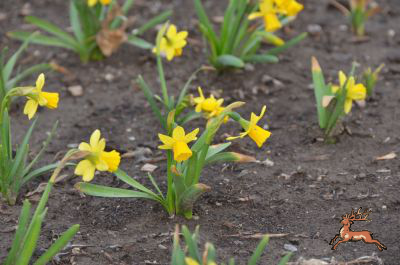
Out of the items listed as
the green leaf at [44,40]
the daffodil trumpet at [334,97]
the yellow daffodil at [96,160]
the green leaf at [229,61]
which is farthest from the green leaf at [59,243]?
the green leaf at [44,40]

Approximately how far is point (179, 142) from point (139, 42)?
1.68 meters

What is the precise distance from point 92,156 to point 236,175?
0.96 meters

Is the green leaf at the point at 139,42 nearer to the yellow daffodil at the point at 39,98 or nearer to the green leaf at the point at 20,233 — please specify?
the yellow daffodil at the point at 39,98

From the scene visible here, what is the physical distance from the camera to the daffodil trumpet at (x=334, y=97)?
324 cm

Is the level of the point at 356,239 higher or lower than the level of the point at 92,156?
lower

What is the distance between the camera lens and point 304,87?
12.9 ft

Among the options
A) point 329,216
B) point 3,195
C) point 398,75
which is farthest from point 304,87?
point 3,195

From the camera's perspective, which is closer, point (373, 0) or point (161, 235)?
point (161, 235)

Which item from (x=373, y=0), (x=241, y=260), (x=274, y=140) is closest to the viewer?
(x=241, y=260)

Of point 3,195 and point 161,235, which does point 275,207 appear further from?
point 3,195

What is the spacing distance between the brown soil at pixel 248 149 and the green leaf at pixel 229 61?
0.15m

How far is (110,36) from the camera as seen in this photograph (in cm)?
408

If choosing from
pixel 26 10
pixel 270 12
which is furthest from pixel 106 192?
pixel 26 10

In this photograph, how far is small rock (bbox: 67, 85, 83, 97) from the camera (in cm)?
391
